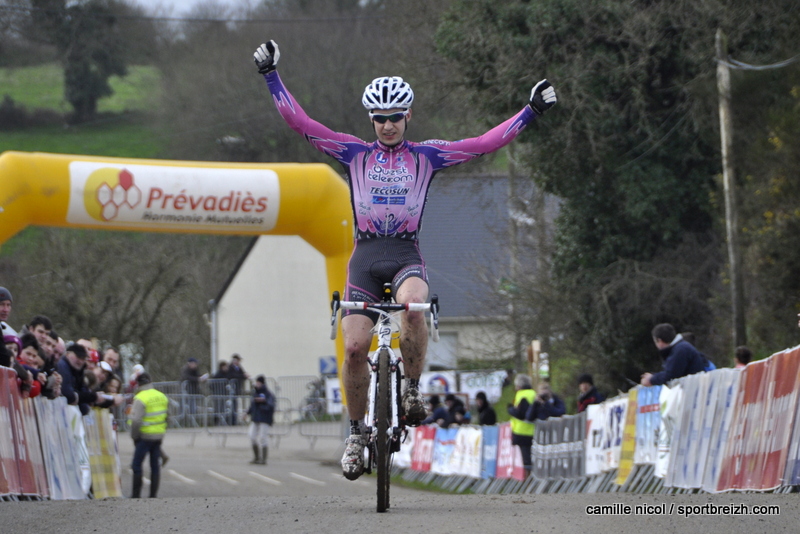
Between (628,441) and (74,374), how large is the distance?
6.19 m

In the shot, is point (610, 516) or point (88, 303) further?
point (88, 303)

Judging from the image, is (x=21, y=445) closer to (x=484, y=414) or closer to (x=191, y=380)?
(x=484, y=414)

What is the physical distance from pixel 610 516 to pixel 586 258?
18515 mm

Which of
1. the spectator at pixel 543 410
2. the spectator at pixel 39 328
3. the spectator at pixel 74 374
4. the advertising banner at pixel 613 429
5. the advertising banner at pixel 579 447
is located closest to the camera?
the spectator at pixel 39 328

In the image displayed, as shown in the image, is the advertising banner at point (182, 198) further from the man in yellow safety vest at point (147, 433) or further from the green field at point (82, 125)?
the green field at point (82, 125)

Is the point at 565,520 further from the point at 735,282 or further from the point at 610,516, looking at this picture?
the point at 735,282

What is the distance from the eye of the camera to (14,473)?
10227 mm

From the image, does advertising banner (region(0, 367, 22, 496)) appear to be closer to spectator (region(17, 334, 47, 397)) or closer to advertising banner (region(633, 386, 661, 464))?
spectator (region(17, 334, 47, 397))

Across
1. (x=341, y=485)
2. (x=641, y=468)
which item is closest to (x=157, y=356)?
(x=341, y=485)

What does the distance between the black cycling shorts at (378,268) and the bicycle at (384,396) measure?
3.9 inches

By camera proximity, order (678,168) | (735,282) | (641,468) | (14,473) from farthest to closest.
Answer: (678,168) → (735,282) → (641,468) → (14,473)

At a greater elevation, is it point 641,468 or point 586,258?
point 586,258

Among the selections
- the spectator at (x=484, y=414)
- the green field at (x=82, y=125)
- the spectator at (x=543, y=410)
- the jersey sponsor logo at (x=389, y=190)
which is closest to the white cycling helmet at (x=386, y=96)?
the jersey sponsor logo at (x=389, y=190)

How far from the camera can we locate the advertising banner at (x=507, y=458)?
1658 cm
